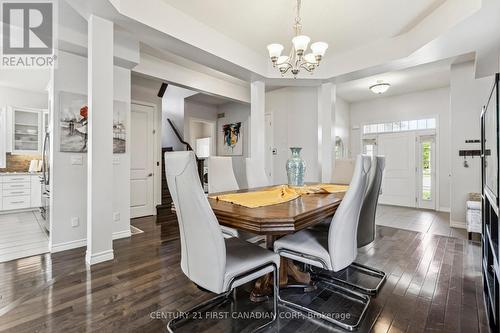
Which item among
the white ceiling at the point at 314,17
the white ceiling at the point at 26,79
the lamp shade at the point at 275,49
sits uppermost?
the white ceiling at the point at 314,17

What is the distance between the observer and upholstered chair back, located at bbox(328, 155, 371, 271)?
1.49 m

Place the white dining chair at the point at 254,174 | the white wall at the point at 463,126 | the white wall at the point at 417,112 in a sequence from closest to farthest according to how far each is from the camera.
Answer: the white dining chair at the point at 254,174, the white wall at the point at 463,126, the white wall at the point at 417,112

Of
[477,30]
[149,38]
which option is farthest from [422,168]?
[149,38]

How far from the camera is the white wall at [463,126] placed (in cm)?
385

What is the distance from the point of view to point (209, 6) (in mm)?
2824

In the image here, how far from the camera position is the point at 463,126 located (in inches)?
155

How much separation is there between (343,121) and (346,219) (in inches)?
217

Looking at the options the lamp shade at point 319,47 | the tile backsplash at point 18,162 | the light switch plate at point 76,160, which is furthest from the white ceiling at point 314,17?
the tile backsplash at point 18,162

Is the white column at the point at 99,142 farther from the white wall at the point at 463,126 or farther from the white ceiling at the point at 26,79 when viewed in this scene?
the white wall at the point at 463,126

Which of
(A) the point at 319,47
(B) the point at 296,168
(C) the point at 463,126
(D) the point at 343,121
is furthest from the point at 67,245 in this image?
(D) the point at 343,121

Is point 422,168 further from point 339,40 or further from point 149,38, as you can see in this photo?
point 149,38

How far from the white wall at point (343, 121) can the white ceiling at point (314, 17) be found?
263 cm

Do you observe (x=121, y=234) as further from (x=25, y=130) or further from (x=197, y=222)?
(x=25, y=130)
